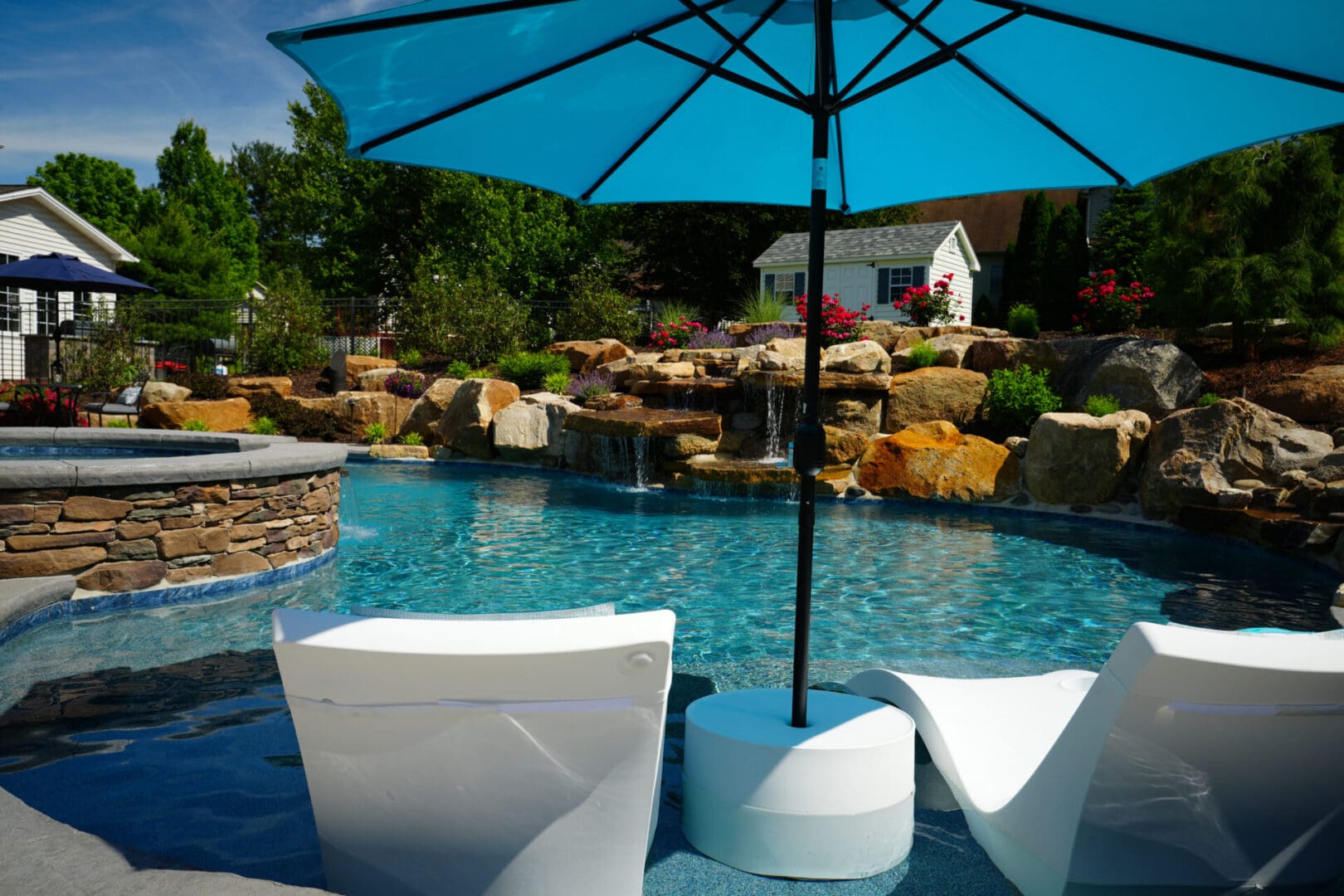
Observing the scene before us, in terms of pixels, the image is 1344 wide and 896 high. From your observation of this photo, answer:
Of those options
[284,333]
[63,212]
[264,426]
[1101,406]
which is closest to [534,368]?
[264,426]

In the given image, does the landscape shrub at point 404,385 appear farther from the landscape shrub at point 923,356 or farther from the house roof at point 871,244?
the house roof at point 871,244

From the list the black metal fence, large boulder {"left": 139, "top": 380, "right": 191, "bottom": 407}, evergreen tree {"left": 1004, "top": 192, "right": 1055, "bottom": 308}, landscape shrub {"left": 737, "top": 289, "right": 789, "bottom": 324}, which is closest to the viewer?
large boulder {"left": 139, "top": 380, "right": 191, "bottom": 407}

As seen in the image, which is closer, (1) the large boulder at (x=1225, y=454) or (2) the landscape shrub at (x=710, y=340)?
(1) the large boulder at (x=1225, y=454)

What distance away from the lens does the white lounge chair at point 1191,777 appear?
1710 millimetres

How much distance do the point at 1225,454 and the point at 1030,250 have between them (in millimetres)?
20559

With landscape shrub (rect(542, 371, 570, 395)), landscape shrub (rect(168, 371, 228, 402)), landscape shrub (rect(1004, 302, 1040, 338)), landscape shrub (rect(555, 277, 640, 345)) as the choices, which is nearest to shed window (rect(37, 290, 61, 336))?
landscape shrub (rect(168, 371, 228, 402))

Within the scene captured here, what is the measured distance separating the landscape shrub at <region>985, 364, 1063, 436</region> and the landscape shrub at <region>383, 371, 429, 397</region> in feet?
35.9

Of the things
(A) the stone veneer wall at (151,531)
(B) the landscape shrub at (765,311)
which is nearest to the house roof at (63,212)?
(B) the landscape shrub at (765,311)

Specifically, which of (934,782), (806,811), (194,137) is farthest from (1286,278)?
(194,137)

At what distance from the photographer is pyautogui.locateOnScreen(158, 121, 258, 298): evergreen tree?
38094 millimetres

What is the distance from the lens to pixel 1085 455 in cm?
996

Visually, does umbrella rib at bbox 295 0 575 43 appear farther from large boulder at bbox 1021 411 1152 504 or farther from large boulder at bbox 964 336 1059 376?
large boulder at bbox 964 336 1059 376

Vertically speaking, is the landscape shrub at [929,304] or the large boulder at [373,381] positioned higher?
the landscape shrub at [929,304]

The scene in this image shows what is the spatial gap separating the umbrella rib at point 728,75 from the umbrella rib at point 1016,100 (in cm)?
44
